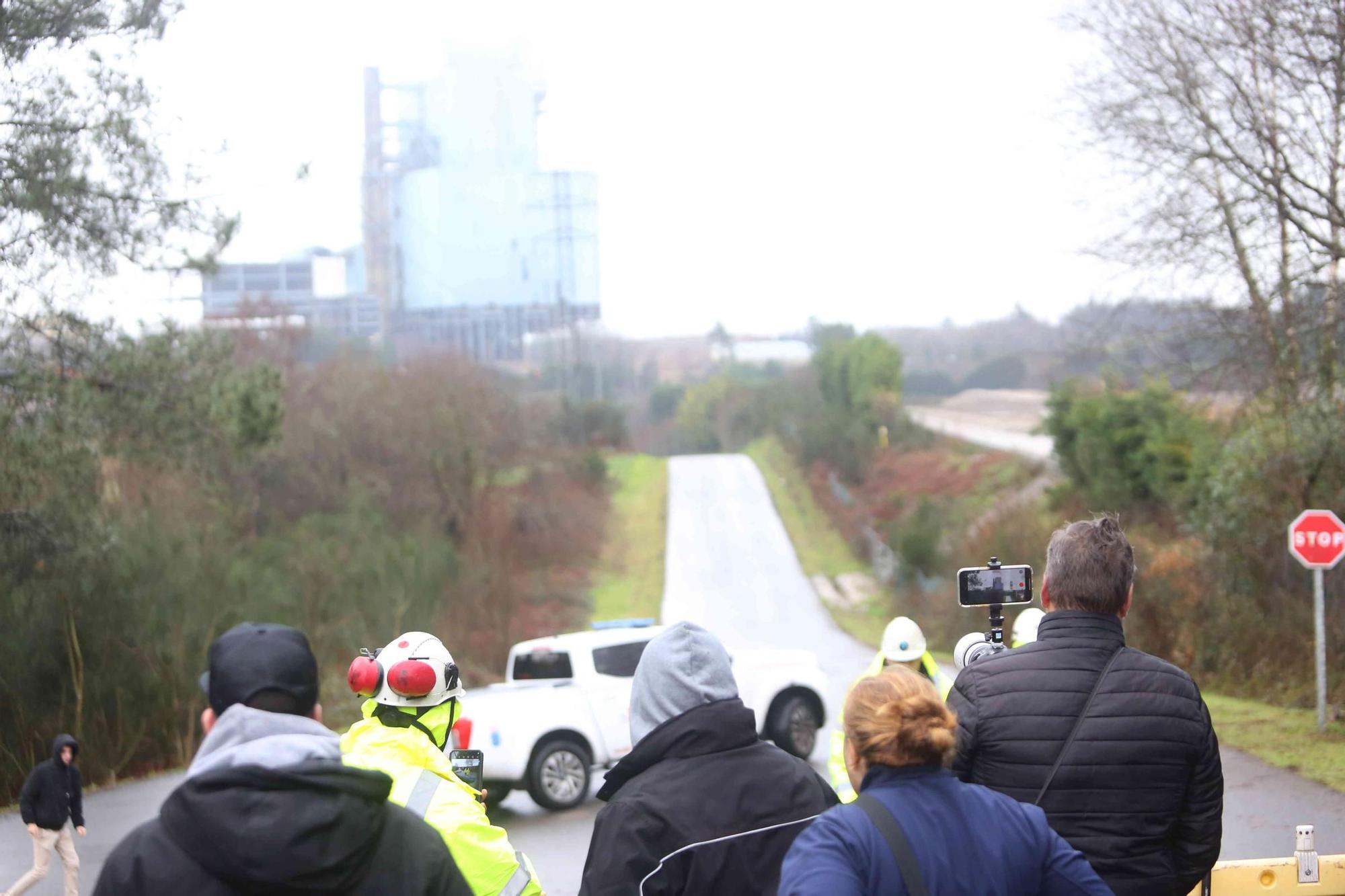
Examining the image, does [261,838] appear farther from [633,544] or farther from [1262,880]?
[633,544]

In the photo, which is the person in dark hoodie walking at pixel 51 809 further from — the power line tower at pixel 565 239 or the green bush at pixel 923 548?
the power line tower at pixel 565 239

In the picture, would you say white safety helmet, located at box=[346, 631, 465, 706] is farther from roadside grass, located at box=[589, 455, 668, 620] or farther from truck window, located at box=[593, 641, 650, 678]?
roadside grass, located at box=[589, 455, 668, 620]

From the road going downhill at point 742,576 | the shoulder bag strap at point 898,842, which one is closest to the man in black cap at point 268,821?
the shoulder bag strap at point 898,842

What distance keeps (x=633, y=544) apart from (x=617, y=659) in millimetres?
48035

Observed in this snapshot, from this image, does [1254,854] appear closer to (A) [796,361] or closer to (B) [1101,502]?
(B) [1101,502]

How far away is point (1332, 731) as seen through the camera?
1419 centimetres

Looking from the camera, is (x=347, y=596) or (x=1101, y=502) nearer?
(x=347, y=596)

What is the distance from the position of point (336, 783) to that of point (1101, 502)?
38.5 m

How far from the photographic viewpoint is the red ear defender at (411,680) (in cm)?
418

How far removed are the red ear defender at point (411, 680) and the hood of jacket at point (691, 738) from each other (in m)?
0.98

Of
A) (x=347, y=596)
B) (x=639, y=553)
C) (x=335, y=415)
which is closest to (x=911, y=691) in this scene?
(x=347, y=596)

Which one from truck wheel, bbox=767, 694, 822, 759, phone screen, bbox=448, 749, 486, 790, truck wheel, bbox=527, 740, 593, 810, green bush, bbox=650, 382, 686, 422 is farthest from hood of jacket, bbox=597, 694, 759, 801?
green bush, bbox=650, 382, 686, 422

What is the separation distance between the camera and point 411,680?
418 centimetres

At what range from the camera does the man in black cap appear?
2.55 m
